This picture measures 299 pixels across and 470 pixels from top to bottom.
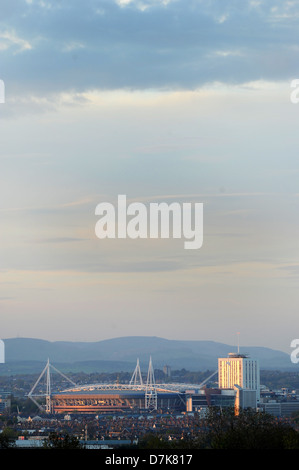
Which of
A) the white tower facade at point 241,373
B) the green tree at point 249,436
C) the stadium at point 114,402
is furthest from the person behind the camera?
the white tower facade at point 241,373

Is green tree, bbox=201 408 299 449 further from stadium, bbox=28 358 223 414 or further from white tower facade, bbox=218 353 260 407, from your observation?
white tower facade, bbox=218 353 260 407

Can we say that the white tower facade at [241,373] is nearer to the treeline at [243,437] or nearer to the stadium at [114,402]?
the stadium at [114,402]

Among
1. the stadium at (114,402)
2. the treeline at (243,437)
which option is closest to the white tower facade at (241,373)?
the stadium at (114,402)

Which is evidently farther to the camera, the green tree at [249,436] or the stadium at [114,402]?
the stadium at [114,402]

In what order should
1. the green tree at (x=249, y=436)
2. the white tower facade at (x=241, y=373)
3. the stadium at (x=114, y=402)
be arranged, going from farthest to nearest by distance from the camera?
the white tower facade at (x=241, y=373) < the stadium at (x=114, y=402) < the green tree at (x=249, y=436)

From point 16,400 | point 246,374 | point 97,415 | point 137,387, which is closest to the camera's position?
point 97,415

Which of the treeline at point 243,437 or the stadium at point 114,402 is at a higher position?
the treeline at point 243,437

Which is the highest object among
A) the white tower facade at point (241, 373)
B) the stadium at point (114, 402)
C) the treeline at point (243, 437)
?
the white tower facade at point (241, 373)

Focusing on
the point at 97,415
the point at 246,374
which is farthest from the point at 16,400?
the point at 246,374

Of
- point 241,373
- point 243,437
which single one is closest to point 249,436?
point 243,437
